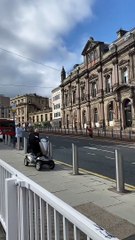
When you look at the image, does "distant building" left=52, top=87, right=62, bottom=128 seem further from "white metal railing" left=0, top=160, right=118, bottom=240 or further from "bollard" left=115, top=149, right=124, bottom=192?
"white metal railing" left=0, top=160, right=118, bottom=240

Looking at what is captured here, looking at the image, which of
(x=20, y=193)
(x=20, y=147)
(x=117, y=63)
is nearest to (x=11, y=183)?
(x=20, y=193)

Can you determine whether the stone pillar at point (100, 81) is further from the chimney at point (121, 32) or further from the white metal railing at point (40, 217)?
the white metal railing at point (40, 217)

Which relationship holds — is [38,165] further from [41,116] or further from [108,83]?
[41,116]

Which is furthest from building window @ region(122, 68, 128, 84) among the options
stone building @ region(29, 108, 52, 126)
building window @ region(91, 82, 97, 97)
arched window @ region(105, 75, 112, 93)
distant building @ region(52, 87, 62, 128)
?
stone building @ region(29, 108, 52, 126)

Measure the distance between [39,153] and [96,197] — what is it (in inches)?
199

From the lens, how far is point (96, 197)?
761cm

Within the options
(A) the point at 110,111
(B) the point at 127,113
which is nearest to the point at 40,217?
(B) the point at 127,113

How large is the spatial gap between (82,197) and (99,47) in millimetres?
49756

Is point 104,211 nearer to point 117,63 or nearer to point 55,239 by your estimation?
point 55,239

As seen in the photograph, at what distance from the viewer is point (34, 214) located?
3383 millimetres

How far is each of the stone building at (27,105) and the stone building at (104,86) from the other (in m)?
60.6

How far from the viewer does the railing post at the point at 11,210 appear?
3.64 m

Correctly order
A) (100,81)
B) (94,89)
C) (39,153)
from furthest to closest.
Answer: (94,89) < (100,81) < (39,153)

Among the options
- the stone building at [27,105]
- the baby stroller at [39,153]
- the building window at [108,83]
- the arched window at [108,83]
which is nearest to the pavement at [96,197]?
the baby stroller at [39,153]
